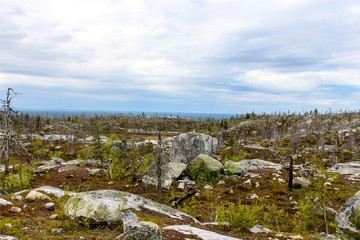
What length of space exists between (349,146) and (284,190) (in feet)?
199

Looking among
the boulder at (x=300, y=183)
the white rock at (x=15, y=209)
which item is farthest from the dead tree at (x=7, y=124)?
the boulder at (x=300, y=183)

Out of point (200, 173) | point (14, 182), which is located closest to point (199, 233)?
point (14, 182)

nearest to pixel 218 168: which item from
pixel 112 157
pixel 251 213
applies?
pixel 112 157

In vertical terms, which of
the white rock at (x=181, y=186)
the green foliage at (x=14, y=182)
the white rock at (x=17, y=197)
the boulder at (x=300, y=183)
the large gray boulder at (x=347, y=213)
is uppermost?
the white rock at (x=17, y=197)

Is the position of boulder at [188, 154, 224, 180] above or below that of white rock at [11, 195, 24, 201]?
below

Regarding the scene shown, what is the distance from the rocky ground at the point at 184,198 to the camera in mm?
12798

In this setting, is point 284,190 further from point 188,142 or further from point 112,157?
point 112,157

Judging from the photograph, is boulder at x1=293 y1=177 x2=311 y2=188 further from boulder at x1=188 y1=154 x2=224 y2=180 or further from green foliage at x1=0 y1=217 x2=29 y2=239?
green foliage at x1=0 y1=217 x2=29 y2=239

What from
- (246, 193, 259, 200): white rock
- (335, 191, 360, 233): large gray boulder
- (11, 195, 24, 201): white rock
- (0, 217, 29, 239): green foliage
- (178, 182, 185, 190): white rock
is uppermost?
(0, 217, 29, 239): green foliage

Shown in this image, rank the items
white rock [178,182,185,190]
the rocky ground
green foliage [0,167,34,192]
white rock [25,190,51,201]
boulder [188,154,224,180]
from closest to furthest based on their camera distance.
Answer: the rocky ground < white rock [25,190,51,201] < green foliage [0,167,34,192] < white rock [178,182,185,190] < boulder [188,154,224,180]

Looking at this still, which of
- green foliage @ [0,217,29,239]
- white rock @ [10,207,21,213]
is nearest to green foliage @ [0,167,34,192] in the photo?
white rock @ [10,207,21,213]

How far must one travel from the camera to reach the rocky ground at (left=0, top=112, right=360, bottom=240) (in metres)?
12.8

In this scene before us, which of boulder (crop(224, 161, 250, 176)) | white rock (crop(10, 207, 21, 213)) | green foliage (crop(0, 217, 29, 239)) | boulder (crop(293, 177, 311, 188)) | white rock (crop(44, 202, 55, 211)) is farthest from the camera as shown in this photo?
boulder (crop(224, 161, 250, 176))

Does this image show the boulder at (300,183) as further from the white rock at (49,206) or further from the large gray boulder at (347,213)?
the white rock at (49,206)
